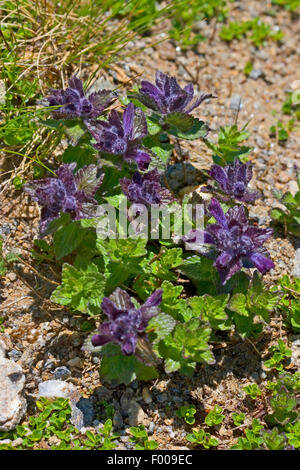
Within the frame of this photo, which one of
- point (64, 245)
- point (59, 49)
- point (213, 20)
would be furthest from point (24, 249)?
point (213, 20)

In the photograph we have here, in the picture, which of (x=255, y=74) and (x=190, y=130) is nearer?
(x=190, y=130)

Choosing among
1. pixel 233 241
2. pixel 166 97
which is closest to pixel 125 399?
pixel 233 241

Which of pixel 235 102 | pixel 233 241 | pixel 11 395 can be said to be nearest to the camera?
pixel 11 395

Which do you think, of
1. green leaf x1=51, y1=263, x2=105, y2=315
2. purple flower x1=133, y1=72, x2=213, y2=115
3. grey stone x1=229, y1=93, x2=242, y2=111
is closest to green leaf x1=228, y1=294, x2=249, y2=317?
green leaf x1=51, y1=263, x2=105, y2=315

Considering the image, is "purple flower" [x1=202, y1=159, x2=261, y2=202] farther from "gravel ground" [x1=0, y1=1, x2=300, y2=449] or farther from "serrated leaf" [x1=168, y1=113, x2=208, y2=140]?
"gravel ground" [x1=0, y1=1, x2=300, y2=449]

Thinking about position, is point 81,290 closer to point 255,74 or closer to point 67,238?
point 67,238

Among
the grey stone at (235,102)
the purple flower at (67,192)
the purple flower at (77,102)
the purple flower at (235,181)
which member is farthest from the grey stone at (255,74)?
the purple flower at (67,192)

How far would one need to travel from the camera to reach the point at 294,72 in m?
4.69

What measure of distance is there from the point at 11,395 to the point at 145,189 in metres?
1.22

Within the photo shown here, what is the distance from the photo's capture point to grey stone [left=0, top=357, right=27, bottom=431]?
9.19ft

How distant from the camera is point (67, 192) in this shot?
2.96m

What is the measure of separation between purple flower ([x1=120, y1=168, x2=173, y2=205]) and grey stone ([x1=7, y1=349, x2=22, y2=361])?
3.30ft

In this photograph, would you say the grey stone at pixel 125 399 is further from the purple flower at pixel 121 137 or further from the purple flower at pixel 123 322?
the purple flower at pixel 121 137

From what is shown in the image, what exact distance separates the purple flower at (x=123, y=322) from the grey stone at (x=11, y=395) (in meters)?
0.51
